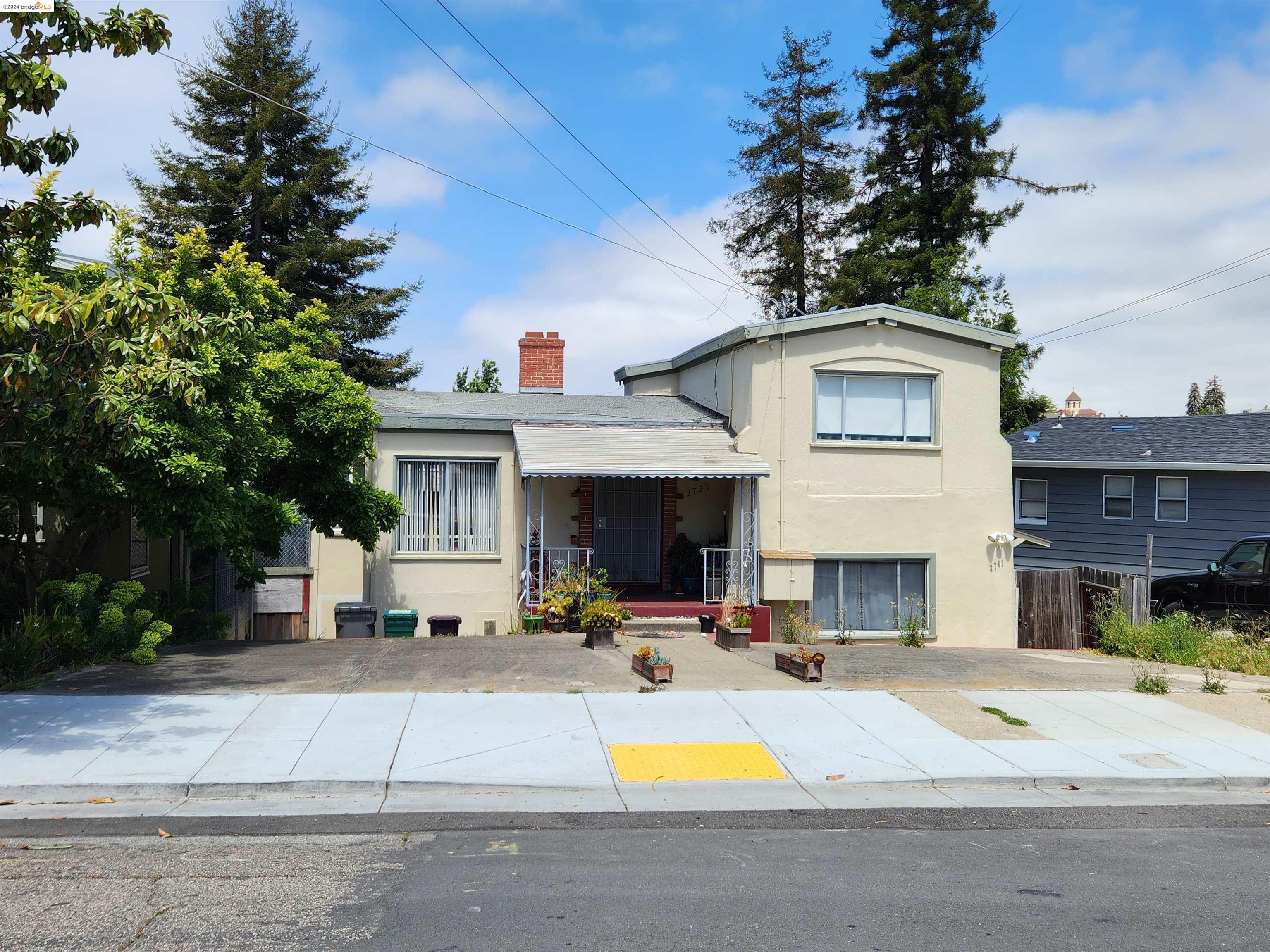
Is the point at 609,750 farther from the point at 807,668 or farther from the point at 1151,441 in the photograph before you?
the point at 1151,441

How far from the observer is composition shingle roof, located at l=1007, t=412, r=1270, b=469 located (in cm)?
2175

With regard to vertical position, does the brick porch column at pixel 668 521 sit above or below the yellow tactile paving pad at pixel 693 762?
above

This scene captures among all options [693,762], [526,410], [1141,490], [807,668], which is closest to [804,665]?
[807,668]

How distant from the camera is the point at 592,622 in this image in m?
13.3

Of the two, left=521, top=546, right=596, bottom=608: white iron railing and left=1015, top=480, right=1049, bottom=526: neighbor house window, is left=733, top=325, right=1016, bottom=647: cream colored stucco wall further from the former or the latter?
left=1015, top=480, right=1049, bottom=526: neighbor house window

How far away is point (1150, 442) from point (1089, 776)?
18.2 metres

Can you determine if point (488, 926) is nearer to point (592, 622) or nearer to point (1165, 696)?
point (592, 622)

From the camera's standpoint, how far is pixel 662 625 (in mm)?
15797

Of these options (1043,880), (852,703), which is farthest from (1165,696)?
(1043,880)

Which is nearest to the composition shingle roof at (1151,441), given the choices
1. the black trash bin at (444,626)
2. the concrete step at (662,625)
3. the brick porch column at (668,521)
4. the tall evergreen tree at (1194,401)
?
the brick porch column at (668,521)

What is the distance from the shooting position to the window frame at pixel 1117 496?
76.5ft

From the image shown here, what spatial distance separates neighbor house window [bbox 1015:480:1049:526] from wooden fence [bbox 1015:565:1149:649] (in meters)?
6.80

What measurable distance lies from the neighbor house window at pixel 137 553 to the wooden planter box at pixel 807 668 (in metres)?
9.03

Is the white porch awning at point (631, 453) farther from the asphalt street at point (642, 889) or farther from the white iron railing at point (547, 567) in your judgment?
the asphalt street at point (642, 889)
